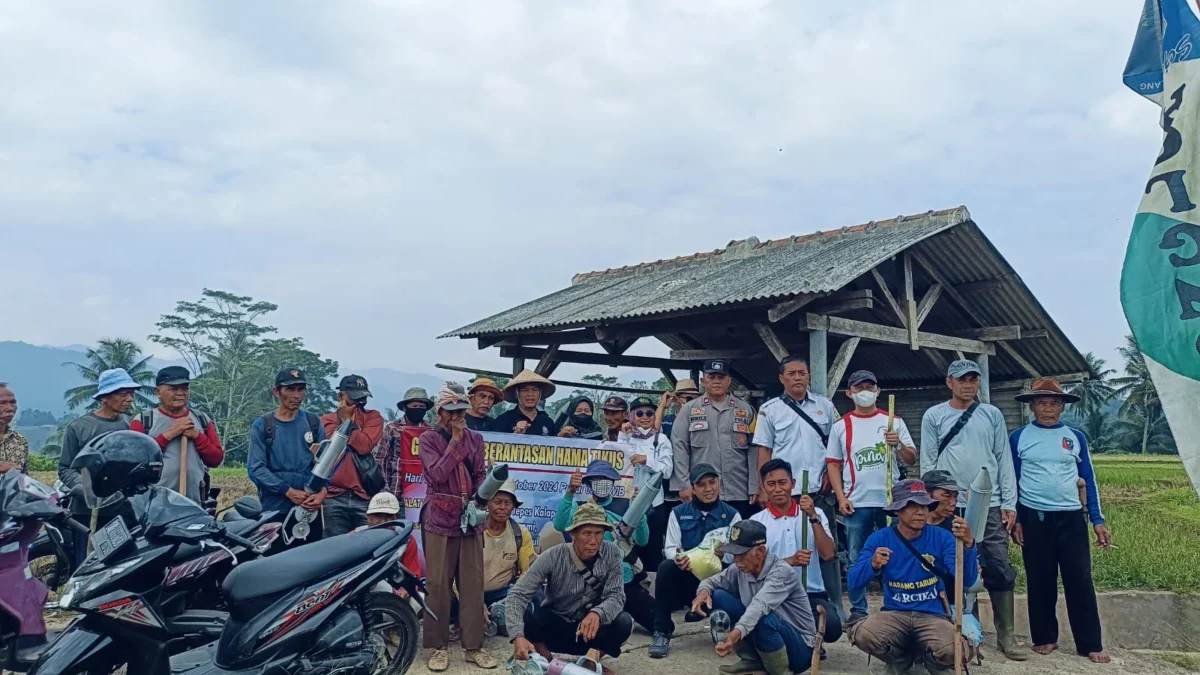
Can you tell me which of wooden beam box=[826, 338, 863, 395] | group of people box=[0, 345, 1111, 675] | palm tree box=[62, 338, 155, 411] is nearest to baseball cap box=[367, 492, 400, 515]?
group of people box=[0, 345, 1111, 675]

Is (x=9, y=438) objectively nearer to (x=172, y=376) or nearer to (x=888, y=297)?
(x=172, y=376)

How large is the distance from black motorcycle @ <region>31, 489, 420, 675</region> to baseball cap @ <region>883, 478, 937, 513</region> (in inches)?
104

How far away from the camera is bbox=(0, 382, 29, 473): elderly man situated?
5.16 metres

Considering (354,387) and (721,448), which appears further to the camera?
(354,387)

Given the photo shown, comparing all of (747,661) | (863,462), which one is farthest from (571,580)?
(863,462)

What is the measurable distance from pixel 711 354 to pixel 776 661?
26.1 ft

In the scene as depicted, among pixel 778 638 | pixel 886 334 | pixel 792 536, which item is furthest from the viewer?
pixel 886 334

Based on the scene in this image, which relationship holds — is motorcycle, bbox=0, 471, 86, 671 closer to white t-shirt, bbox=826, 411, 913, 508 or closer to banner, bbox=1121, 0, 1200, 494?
white t-shirt, bbox=826, 411, 913, 508

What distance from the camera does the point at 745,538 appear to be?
446 cm

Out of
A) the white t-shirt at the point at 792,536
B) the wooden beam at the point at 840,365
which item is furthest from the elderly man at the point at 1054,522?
the wooden beam at the point at 840,365

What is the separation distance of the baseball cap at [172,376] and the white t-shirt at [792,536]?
3.62m

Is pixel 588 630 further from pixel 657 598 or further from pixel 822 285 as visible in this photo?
pixel 822 285

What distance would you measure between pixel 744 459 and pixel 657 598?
45.4 inches

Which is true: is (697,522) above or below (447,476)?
below
